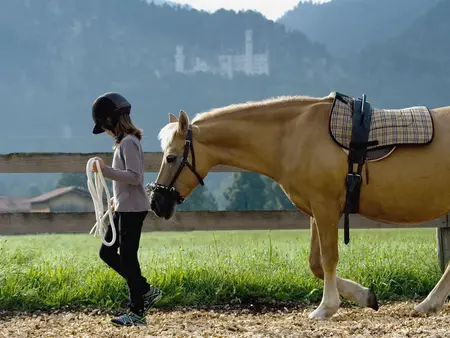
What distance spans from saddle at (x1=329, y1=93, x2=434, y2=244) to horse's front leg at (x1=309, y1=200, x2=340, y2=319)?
0.50 ft

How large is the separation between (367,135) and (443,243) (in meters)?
2.52

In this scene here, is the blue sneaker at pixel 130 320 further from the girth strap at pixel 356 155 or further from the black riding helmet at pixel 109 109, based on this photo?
the girth strap at pixel 356 155

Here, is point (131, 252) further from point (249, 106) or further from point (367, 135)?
point (367, 135)

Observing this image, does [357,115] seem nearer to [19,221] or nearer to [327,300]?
[327,300]

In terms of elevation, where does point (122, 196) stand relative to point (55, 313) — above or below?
above

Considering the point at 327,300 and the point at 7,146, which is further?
the point at 7,146

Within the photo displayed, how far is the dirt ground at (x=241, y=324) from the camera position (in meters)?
3.81

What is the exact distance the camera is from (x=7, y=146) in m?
185

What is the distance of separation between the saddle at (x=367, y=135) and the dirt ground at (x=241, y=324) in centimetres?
91

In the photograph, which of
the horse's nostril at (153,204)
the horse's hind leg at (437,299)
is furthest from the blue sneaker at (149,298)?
the horse's hind leg at (437,299)

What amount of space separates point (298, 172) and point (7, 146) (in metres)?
193

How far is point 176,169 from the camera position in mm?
4398

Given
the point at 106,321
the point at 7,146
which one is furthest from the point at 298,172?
the point at 7,146

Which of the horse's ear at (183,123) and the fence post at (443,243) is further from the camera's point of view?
the fence post at (443,243)
